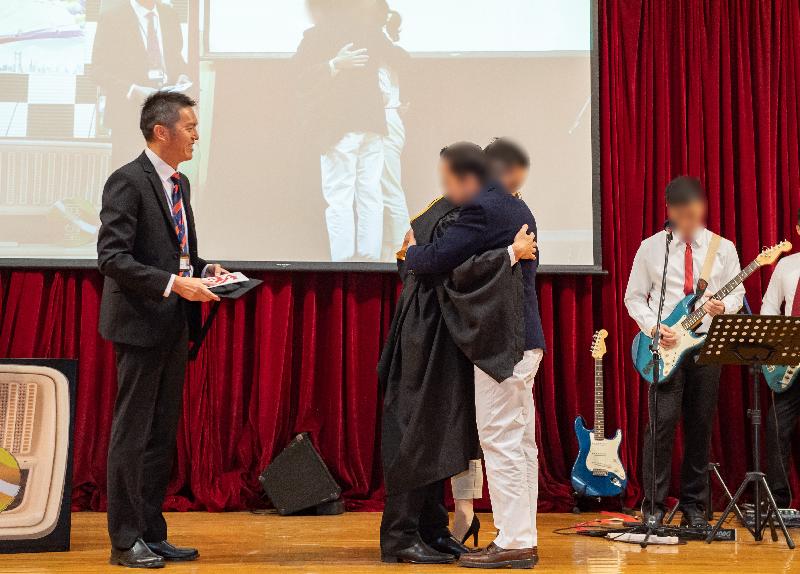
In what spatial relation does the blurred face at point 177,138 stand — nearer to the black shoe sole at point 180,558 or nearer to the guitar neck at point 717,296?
the black shoe sole at point 180,558

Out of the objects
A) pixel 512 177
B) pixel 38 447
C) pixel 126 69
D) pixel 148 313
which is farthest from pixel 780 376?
pixel 126 69

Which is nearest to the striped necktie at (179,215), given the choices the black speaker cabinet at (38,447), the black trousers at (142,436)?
the black trousers at (142,436)

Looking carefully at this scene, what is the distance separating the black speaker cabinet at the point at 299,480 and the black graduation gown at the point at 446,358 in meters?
1.57

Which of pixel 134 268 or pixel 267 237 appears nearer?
pixel 134 268

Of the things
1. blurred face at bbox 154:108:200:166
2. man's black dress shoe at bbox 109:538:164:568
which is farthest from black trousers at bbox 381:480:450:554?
blurred face at bbox 154:108:200:166

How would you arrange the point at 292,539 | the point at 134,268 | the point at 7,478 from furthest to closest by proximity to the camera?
the point at 292,539, the point at 7,478, the point at 134,268

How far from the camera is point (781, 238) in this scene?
5.55 meters

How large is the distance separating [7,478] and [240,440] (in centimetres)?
174

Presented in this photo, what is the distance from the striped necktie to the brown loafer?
1.50 meters

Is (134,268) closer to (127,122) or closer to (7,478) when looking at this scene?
(7,478)

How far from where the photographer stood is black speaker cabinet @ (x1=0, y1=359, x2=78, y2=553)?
12.0ft

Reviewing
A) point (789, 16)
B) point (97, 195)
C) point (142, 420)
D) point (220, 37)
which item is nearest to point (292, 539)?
point (142, 420)

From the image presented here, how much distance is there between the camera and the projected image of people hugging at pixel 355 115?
528 centimetres

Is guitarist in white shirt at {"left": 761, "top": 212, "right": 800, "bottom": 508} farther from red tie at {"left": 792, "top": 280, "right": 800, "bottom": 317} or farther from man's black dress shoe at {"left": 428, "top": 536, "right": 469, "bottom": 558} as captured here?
man's black dress shoe at {"left": 428, "top": 536, "right": 469, "bottom": 558}
